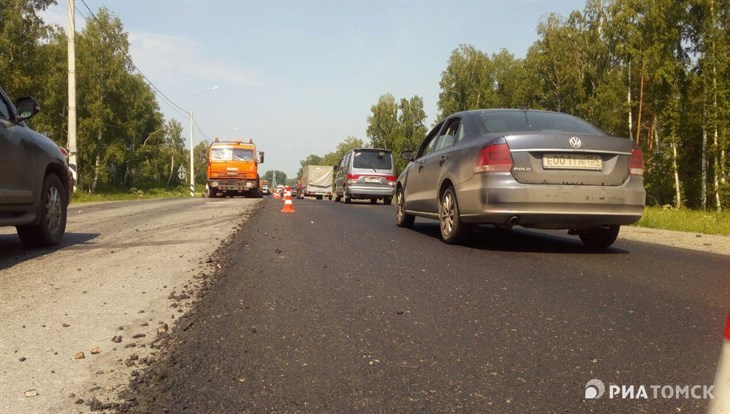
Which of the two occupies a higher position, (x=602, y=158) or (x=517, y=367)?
(x=602, y=158)

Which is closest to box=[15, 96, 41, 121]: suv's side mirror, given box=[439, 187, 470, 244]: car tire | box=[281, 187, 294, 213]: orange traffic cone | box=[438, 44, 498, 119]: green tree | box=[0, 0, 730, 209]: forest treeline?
box=[439, 187, 470, 244]: car tire

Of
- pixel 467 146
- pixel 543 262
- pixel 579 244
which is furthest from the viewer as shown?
pixel 579 244

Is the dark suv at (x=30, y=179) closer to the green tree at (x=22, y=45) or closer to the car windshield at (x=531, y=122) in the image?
the car windshield at (x=531, y=122)

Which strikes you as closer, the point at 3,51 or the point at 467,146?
the point at 467,146

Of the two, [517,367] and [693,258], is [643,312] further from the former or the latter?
[693,258]

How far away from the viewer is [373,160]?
2406 centimetres

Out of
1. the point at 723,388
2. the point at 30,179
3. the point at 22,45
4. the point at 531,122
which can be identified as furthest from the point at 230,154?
the point at 723,388

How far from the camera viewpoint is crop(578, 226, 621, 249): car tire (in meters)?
6.82

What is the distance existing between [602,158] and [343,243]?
10.8 ft

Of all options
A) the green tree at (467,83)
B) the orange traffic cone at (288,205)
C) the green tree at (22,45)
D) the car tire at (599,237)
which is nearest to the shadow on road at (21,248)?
the orange traffic cone at (288,205)

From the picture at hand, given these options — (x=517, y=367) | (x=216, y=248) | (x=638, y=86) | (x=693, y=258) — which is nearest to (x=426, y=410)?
(x=517, y=367)

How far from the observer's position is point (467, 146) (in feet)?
22.3

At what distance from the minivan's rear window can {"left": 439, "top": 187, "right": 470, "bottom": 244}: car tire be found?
16454 mm

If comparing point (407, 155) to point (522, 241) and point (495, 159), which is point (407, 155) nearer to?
point (522, 241)
